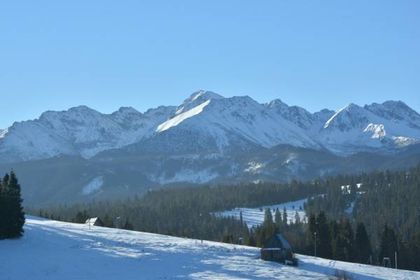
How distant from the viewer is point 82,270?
75938mm

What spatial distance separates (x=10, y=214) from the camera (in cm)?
9269

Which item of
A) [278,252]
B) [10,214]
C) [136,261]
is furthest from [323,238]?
[10,214]

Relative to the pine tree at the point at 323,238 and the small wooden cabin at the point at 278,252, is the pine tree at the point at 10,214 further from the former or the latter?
the pine tree at the point at 323,238

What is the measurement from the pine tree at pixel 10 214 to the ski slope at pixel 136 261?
6.07 ft

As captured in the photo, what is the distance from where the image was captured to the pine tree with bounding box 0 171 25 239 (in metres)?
92.1

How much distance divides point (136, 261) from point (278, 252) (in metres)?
19.9

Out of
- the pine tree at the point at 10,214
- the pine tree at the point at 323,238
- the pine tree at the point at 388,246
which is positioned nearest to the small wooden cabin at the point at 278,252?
the pine tree at the point at 10,214

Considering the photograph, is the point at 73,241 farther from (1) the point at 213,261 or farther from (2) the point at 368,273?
(2) the point at 368,273

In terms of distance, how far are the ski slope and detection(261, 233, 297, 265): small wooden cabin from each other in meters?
1.32

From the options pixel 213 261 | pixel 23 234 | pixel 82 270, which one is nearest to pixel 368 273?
pixel 213 261

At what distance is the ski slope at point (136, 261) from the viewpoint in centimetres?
7550

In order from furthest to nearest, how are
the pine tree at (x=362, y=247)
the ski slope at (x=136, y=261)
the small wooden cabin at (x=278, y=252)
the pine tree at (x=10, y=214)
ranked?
the pine tree at (x=362, y=247) < the small wooden cabin at (x=278, y=252) < the pine tree at (x=10, y=214) < the ski slope at (x=136, y=261)

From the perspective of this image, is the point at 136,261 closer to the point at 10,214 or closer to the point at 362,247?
the point at 10,214

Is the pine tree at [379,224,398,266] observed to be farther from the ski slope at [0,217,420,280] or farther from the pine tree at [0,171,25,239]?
the pine tree at [0,171,25,239]
